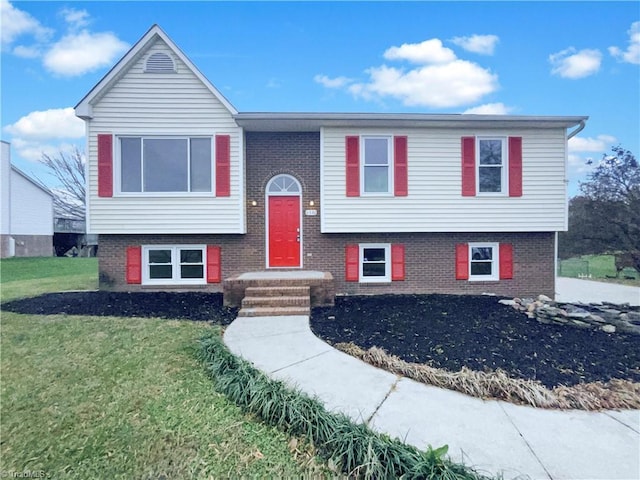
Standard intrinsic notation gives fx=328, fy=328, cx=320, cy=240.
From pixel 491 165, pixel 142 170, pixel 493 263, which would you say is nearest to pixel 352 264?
pixel 493 263

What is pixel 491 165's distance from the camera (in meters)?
8.77

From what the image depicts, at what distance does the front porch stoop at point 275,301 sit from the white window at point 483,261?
4960 millimetres

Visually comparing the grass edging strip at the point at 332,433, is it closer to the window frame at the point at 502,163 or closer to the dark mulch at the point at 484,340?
the dark mulch at the point at 484,340

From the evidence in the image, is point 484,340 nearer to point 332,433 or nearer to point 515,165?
point 332,433

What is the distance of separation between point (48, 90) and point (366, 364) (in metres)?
17.1

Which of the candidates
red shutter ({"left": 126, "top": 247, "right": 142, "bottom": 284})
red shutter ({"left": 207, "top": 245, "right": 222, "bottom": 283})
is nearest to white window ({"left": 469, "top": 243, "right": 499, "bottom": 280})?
red shutter ({"left": 207, "top": 245, "right": 222, "bottom": 283})

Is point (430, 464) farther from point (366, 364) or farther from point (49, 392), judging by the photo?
point (49, 392)

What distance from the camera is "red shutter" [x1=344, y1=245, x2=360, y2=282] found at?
29.1 ft

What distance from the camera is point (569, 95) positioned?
1082 cm

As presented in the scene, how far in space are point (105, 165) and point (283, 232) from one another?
4.77 meters

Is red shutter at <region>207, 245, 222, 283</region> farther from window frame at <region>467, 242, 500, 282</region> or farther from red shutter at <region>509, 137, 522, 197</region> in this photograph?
red shutter at <region>509, 137, 522, 197</region>

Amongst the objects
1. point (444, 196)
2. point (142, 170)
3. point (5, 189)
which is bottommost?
point (444, 196)

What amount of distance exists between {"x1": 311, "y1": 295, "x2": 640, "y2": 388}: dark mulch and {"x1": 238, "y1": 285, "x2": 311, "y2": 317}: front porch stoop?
0.40m

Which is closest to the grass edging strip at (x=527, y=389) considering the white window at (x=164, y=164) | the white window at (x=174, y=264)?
the white window at (x=174, y=264)
